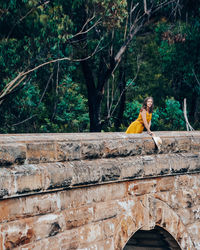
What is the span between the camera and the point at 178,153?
21.0ft

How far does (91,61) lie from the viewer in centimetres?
1627

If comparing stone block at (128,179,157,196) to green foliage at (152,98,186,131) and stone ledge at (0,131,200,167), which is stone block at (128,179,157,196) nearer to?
stone ledge at (0,131,200,167)

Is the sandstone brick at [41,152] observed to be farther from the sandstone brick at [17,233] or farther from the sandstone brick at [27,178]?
the sandstone brick at [17,233]

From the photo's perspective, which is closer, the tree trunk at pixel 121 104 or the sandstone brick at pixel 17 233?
the sandstone brick at pixel 17 233

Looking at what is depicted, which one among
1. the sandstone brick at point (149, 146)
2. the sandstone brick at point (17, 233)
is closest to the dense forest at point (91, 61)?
the sandstone brick at point (149, 146)

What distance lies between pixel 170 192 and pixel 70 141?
77.0 inches

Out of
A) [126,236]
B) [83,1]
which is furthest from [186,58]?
[126,236]

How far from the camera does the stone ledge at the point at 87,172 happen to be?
4156 millimetres

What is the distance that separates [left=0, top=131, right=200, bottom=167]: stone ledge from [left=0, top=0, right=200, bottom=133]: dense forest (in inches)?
239

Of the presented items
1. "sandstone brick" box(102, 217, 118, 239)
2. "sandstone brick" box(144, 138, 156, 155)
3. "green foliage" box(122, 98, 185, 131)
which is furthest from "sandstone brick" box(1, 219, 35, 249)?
"green foliage" box(122, 98, 185, 131)

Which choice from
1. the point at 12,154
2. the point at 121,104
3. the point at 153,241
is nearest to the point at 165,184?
the point at 153,241

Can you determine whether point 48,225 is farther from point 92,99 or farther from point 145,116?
point 92,99

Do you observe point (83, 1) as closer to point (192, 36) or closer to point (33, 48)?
point (33, 48)

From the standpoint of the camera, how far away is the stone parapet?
4.20 m
